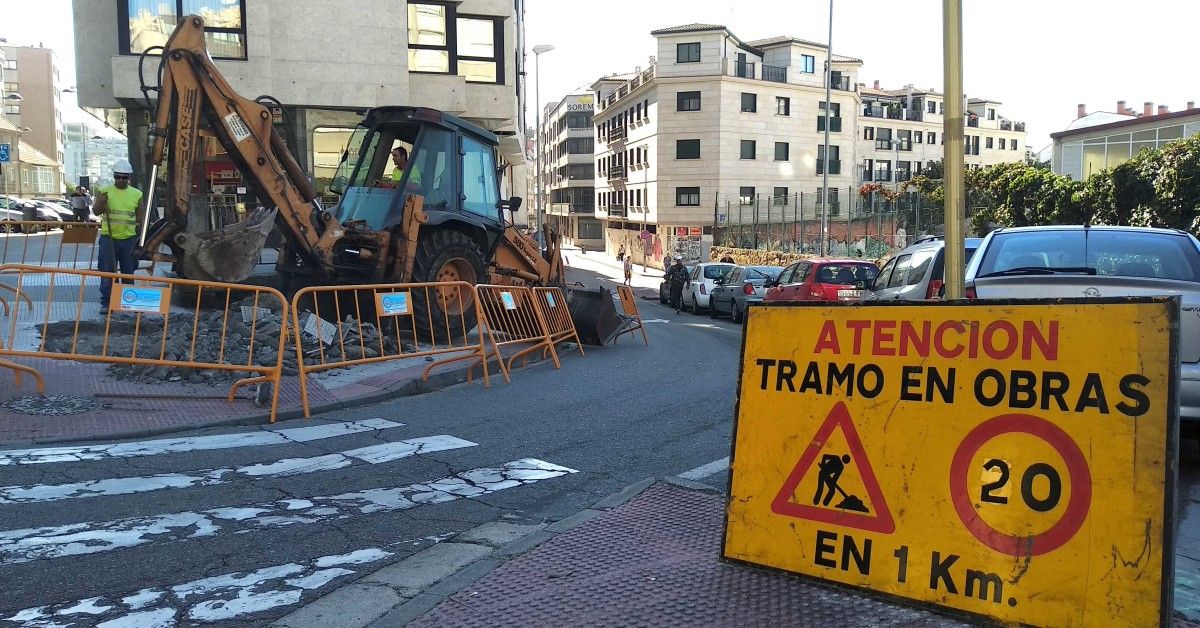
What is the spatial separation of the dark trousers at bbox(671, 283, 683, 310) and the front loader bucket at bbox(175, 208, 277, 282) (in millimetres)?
17581

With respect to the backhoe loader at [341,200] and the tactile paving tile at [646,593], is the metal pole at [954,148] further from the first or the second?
the backhoe loader at [341,200]

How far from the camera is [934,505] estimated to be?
11.6 ft

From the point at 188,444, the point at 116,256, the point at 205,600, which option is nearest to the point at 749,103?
the point at 116,256

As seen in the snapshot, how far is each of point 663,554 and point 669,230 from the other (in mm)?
55239

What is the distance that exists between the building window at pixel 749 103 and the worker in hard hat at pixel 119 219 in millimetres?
49489

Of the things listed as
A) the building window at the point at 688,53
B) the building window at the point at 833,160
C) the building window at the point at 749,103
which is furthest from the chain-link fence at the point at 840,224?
the building window at the point at 833,160

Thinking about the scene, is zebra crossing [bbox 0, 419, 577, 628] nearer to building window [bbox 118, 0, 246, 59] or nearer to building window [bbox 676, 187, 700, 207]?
building window [bbox 118, 0, 246, 59]

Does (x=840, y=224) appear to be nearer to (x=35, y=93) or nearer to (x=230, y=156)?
(x=230, y=156)

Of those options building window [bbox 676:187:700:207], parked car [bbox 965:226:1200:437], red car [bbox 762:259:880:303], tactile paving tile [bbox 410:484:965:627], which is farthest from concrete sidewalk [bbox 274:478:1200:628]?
building window [bbox 676:187:700:207]

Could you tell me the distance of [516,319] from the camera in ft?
40.1

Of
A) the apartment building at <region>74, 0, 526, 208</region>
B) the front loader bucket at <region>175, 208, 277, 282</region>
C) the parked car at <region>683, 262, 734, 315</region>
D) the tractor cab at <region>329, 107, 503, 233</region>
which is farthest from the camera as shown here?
the parked car at <region>683, 262, 734, 315</region>

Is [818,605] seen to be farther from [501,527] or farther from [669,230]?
[669,230]

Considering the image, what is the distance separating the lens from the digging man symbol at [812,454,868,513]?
3.77m

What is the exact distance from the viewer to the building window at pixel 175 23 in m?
23.0
